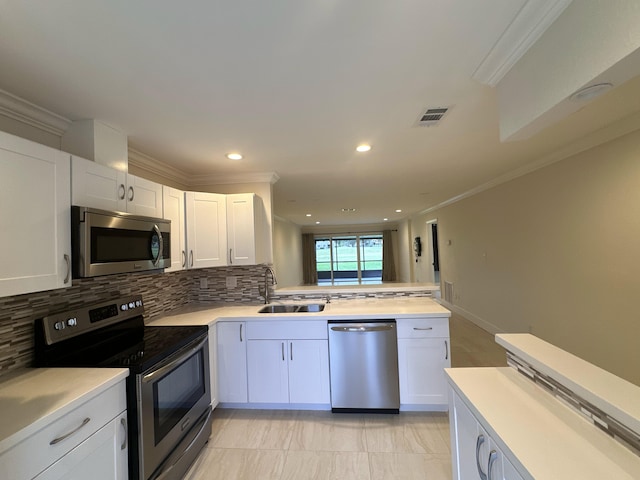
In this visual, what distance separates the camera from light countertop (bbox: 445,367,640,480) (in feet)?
2.67

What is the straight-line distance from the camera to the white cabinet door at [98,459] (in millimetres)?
1144

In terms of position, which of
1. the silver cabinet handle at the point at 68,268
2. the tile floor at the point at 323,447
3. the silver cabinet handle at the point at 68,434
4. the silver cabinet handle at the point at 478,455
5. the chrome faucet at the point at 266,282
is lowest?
the tile floor at the point at 323,447

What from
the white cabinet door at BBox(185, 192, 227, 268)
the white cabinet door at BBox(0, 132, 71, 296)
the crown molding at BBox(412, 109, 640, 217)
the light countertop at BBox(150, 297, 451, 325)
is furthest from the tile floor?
the crown molding at BBox(412, 109, 640, 217)

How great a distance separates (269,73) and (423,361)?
2.49 meters

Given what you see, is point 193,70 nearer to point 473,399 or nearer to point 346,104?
point 346,104

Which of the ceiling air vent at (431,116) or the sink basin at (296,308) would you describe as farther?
the sink basin at (296,308)

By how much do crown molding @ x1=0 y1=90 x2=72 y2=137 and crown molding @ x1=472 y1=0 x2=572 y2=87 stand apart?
241cm

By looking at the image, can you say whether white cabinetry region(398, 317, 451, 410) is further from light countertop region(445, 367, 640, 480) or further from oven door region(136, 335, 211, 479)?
oven door region(136, 335, 211, 479)

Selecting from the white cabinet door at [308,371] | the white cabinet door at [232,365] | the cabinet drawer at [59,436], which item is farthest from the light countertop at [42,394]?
the white cabinet door at [308,371]

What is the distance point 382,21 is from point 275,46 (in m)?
0.45

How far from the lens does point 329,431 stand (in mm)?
2332

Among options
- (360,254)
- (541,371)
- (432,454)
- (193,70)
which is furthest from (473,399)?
(360,254)

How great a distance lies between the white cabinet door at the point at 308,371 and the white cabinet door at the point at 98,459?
1.38 metres

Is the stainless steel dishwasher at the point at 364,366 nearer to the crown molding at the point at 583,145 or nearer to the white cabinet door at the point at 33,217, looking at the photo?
the white cabinet door at the point at 33,217
